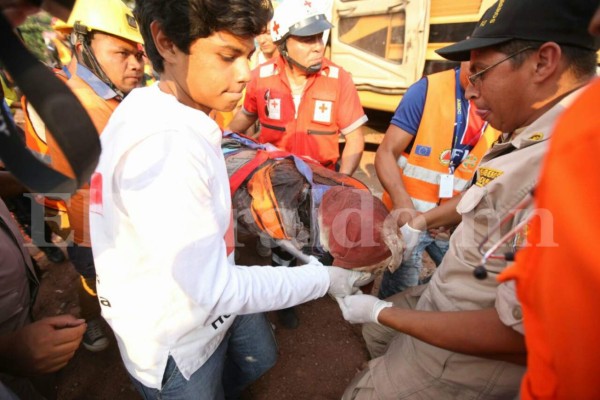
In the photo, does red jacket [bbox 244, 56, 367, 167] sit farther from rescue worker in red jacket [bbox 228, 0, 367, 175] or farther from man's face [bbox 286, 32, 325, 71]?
man's face [bbox 286, 32, 325, 71]

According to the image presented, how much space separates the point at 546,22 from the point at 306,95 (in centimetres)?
190

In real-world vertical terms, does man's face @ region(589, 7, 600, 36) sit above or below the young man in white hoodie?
above

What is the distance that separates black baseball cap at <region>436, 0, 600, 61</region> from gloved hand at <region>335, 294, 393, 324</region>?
1250 mm

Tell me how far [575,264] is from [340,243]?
1.11 meters

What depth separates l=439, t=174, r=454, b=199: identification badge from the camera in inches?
88.7

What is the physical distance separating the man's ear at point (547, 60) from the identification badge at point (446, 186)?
1.17 m

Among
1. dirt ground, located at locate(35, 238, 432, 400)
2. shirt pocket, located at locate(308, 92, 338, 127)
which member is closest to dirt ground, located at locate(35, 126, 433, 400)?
dirt ground, located at locate(35, 238, 432, 400)

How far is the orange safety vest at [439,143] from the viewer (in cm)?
219

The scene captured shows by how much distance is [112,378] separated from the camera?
8.11 ft

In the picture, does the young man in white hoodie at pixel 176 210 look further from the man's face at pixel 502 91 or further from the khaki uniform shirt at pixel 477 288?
the man's face at pixel 502 91

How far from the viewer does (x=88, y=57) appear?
86.8 inches

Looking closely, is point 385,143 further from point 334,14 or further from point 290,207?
point 334,14

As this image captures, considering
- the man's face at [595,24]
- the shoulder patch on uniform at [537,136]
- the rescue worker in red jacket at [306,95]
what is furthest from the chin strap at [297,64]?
the man's face at [595,24]

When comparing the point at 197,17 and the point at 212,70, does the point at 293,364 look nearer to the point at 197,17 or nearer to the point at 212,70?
the point at 212,70
